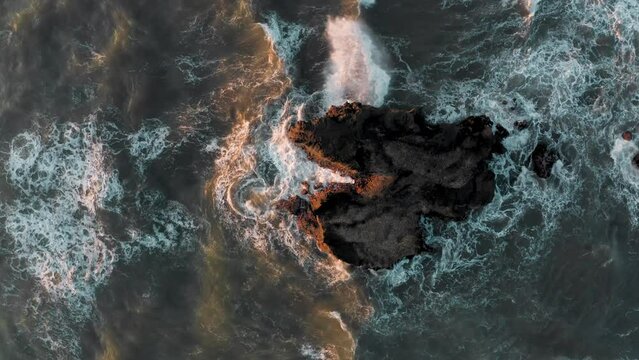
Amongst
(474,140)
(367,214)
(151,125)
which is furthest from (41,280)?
(474,140)

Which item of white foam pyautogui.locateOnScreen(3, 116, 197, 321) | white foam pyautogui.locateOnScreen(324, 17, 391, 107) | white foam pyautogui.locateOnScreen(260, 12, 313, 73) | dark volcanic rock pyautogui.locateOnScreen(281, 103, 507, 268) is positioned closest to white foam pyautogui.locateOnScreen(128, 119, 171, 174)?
white foam pyautogui.locateOnScreen(3, 116, 197, 321)

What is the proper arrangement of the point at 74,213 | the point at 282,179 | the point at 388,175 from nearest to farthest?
the point at 388,175 < the point at 282,179 < the point at 74,213

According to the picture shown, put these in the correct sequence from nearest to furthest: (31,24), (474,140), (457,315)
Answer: (474,140) < (457,315) < (31,24)

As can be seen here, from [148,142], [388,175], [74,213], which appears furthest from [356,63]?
[74,213]

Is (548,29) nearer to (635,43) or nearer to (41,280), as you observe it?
(635,43)

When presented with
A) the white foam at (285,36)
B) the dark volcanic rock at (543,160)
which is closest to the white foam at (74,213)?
the white foam at (285,36)

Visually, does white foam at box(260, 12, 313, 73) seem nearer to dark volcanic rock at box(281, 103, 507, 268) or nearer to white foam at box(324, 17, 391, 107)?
white foam at box(324, 17, 391, 107)

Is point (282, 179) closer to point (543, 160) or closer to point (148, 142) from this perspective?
point (148, 142)

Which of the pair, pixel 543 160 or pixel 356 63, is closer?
pixel 543 160
